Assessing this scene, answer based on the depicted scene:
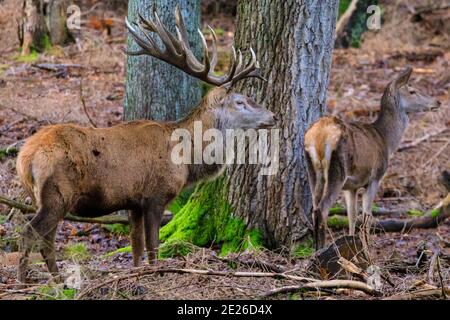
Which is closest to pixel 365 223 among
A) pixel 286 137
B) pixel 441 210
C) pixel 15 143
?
pixel 286 137

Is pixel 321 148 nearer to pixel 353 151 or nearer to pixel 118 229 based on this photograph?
pixel 353 151

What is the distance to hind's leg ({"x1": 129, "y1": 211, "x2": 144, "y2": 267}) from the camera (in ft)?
29.0

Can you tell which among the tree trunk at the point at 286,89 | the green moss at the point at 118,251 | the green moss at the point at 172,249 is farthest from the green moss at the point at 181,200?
the green moss at the point at 172,249

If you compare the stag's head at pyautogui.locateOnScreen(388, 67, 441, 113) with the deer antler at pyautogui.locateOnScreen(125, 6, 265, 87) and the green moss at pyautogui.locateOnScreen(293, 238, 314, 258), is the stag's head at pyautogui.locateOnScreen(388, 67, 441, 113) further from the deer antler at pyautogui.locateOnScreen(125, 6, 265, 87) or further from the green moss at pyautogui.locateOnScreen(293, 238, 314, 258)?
the deer antler at pyautogui.locateOnScreen(125, 6, 265, 87)

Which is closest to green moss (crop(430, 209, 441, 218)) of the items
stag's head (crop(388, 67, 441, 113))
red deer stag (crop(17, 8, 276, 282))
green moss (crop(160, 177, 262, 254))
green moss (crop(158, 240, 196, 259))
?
stag's head (crop(388, 67, 441, 113))

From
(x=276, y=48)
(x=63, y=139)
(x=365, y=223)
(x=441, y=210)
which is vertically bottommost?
(x=441, y=210)

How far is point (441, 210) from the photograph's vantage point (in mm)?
11266

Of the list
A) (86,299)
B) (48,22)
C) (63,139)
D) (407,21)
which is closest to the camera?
(86,299)

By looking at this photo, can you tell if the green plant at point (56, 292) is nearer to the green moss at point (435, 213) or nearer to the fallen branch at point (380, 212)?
the fallen branch at point (380, 212)

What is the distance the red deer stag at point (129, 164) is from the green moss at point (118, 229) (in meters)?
1.99

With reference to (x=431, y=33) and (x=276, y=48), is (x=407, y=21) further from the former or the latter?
(x=276, y=48)

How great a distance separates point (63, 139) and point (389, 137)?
519 cm

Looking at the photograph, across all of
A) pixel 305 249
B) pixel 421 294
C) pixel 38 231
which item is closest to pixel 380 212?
pixel 305 249

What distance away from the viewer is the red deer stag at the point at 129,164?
7.82 m
